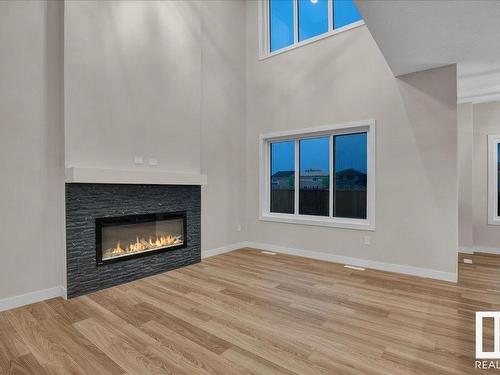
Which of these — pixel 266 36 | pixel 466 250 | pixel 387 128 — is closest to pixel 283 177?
pixel 387 128

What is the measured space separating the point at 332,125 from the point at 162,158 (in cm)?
254

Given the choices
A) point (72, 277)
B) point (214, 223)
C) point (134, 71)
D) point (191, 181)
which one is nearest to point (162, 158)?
point (191, 181)

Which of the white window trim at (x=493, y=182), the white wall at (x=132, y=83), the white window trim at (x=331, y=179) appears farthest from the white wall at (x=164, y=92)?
the white window trim at (x=493, y=182)

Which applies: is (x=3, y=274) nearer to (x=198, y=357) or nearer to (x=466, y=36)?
(x=198, y=357)

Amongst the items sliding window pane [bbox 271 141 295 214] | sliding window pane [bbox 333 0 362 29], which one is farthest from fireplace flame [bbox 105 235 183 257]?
sliding window pane [bbox 333 0 362 29]

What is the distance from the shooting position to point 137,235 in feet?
11.8

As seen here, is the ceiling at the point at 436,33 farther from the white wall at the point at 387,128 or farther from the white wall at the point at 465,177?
the white wall at the point at 465,177

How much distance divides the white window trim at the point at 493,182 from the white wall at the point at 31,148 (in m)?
6.51

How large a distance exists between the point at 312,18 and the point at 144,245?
444 cm

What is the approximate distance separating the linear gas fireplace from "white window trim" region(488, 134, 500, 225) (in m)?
5.27

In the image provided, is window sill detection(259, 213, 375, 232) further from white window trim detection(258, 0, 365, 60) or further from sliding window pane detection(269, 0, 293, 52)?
sliding window pane detection(269, 0, 293, 52)

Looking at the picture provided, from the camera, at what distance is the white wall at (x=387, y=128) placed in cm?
333

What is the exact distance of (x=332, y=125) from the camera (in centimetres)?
419

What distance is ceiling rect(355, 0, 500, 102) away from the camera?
213 centimetres
